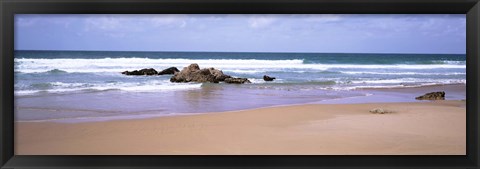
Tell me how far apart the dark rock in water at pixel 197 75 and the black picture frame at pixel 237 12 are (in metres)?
1.73

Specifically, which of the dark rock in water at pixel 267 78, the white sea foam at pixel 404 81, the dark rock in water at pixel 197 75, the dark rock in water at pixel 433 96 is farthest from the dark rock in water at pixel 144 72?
the dark rock in water at pixel 433 96

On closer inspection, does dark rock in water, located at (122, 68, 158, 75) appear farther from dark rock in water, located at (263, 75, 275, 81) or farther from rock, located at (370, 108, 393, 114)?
rock, located at (370, 108, 393, 114)

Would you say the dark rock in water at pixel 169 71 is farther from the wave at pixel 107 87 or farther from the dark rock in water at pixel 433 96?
the dark rock in water at pixel 433 96

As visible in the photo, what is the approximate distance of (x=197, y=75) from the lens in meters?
4.08

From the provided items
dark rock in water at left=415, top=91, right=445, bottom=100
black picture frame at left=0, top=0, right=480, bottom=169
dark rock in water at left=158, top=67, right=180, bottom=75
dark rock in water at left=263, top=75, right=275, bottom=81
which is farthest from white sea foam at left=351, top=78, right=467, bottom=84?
black picture frame at left=0, top=0, right=480, bottom=169

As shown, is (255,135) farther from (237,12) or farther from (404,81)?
(404,81)

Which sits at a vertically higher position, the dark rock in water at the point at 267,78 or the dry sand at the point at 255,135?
the dark rock in water at the point at 267,78

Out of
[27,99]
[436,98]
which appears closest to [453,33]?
[436,98]

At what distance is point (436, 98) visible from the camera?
3988 mm

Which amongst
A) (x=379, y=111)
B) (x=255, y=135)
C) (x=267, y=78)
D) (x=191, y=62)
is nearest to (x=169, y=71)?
(x=191, y=62)

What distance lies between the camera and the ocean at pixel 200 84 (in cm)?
339

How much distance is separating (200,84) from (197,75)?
0.11m

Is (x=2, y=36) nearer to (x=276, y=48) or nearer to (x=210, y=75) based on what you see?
(x=210, y=75)

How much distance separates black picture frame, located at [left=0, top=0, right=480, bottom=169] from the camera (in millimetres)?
2271
